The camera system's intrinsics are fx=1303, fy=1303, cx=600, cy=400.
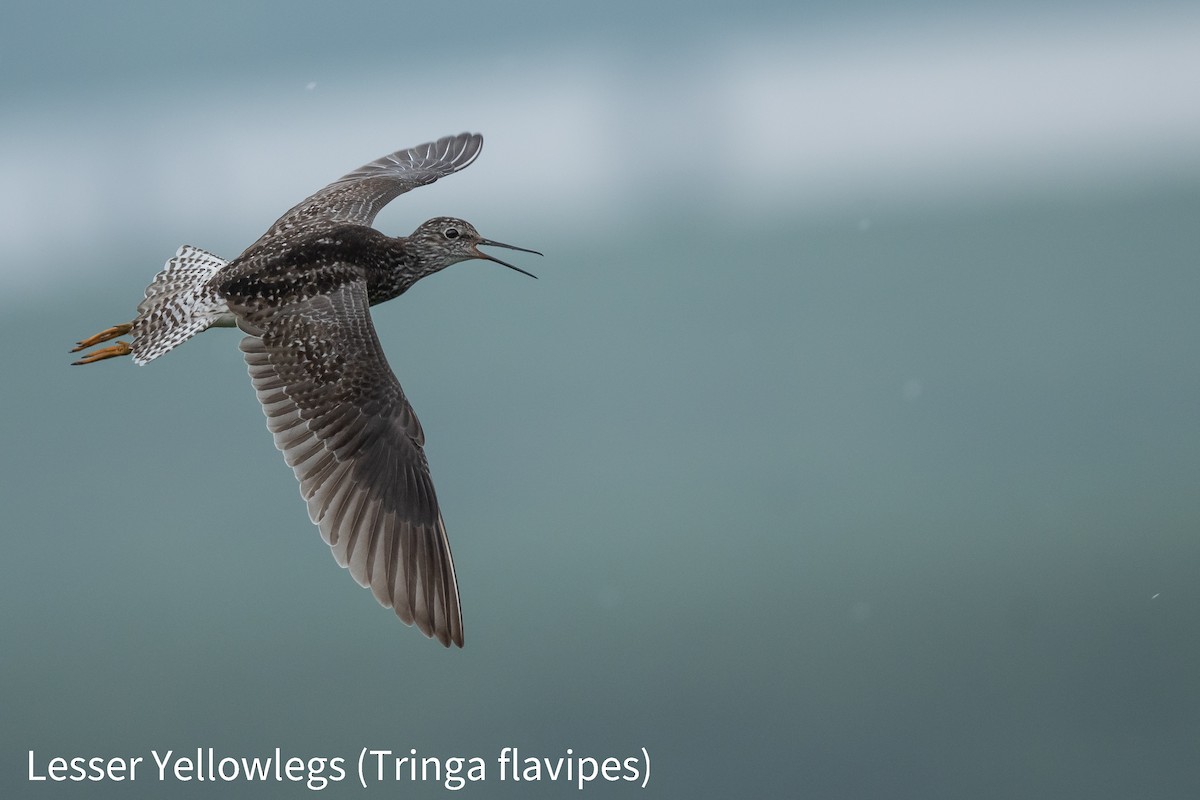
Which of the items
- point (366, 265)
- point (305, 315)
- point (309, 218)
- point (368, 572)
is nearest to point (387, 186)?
point (309, 218)

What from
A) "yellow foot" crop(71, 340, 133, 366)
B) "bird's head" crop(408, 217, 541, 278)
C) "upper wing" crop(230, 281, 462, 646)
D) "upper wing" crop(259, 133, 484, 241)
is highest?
"upper wing" crop(259, 133, 484, 241)

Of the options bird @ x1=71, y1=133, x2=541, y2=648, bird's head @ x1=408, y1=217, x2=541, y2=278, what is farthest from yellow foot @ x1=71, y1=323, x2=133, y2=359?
bird's head @ x1=408, y1=217, x2=541, y2=278

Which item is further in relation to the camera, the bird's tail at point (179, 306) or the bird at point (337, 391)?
the bird's tail at point (179, 306)

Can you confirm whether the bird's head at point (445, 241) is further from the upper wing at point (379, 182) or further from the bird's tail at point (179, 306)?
the bird's tail at point (179, 306)

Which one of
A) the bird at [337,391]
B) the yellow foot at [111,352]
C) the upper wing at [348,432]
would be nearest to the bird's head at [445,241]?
the bird at [337,391]

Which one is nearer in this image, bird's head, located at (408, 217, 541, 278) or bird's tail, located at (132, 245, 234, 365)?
bird's tail, located at (132, 245, 234, 365)

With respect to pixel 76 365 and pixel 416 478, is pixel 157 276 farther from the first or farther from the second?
pixel 416 478

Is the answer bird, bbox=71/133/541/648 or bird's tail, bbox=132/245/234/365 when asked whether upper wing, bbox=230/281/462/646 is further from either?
bird's tail, bbox=132/245/234/365
